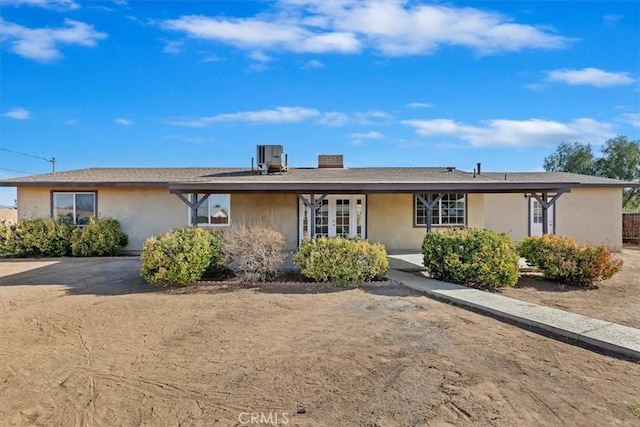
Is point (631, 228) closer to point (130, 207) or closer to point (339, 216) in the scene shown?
point (339, 216)

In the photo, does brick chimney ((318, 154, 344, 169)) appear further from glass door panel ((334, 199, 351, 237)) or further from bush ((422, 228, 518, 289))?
bush ((422, 228, 518, 289))

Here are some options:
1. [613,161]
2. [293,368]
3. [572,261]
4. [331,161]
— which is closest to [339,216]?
[331,161]

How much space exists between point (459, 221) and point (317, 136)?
29.4ft

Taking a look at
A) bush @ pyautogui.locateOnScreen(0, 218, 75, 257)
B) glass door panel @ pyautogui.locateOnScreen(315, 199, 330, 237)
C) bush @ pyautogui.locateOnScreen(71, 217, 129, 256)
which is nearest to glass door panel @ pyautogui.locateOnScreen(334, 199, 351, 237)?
glass door panel @ pyautogui.locateOnScreen(315, 199, 330, 237)

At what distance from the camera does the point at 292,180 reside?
11430mm

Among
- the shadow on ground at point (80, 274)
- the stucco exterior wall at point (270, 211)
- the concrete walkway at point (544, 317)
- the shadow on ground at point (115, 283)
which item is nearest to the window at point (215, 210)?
the stucco exterior wall at point (270, 211)

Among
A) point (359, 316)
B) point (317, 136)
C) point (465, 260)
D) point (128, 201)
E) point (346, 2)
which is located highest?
point (346, 2)

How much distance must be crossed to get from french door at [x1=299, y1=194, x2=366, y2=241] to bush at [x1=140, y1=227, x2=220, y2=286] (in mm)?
5893

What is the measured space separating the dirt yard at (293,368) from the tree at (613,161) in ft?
77.1

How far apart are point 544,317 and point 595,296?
2.78m

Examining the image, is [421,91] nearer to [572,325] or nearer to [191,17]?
[191,17]

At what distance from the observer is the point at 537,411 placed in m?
3.12

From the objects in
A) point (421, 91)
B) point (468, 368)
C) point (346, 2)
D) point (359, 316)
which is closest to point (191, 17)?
point (346, 2)

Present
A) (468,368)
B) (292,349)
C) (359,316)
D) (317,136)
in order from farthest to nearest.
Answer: (317,136) < (359,316) < (292,349) < (468,368)
